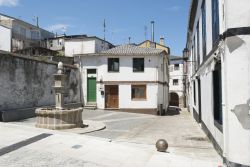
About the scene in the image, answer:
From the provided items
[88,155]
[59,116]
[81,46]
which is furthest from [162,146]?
[81,46]

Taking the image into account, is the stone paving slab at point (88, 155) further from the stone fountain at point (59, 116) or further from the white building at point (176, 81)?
the white building at point (176, 81)

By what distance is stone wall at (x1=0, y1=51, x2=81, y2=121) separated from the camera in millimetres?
15570

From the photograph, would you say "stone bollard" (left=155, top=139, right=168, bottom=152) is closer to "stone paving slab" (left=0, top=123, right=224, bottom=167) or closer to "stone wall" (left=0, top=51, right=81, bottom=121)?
"stone paving slab" (left=0, top=123, right=224, bottom=167)

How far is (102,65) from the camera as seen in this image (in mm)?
26047

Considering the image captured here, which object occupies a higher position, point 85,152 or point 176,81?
point 176,81

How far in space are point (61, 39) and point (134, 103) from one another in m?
28.6

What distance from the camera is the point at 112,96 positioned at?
2597cm

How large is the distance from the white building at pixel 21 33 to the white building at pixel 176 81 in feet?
74.5

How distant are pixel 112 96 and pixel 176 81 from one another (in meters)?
21.2

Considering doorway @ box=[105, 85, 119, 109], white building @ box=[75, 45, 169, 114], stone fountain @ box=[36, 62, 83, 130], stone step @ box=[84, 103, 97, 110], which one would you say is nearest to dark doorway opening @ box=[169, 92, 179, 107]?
white building @ box=[75, 45, 169, 114]

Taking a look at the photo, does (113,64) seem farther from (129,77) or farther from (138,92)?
(138,92)

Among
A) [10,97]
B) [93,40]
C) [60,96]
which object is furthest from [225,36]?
[93,40]

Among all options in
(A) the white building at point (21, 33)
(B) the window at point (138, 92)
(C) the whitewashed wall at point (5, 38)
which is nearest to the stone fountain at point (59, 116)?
(B) the window at point (138, 92)

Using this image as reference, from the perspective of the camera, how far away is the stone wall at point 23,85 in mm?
15570
